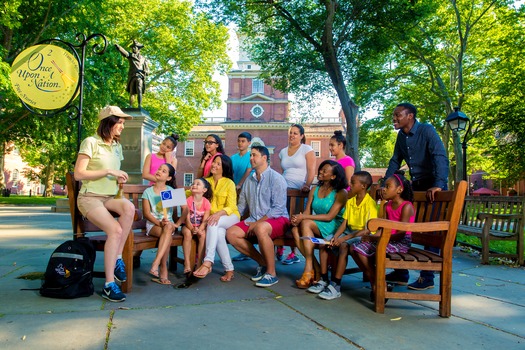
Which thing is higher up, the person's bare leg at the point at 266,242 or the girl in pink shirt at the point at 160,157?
the girl in pink shirt at the point at 160,157

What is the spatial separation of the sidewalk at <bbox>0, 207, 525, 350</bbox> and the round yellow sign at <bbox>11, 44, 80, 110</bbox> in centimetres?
404

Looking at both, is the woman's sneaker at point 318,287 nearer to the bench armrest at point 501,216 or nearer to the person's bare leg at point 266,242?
the person's bare leg at point 266,242

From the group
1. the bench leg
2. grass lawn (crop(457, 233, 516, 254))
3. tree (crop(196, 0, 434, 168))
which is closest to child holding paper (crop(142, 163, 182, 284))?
the bench leg

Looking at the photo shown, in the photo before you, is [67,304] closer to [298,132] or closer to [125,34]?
[298,132]

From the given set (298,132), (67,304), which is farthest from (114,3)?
(67,304)

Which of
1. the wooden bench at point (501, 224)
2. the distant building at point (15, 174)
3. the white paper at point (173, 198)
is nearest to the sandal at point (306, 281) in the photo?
the white paper at point (173, 198)

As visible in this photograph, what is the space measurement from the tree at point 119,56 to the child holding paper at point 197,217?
10.2 meters

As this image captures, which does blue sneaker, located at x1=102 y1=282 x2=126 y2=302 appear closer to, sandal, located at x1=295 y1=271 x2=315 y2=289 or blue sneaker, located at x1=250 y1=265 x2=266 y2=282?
blue sneaker, located at x1=250 y1=265 x2=266 y2=282

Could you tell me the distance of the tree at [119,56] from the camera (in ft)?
51.7

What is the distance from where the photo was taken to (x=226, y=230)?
496 cm

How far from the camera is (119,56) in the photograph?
18.1 metres

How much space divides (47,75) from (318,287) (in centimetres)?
656

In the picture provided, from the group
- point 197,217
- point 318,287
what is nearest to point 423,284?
point 318,287

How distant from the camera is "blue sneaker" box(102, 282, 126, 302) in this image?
3.86 m
